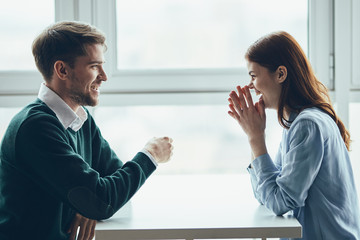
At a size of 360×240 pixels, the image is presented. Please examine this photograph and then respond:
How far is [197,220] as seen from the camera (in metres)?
1.21

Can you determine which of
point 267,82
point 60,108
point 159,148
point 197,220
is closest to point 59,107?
point 60,108

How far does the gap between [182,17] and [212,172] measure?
0.80 meters

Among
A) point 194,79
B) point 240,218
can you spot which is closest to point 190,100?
point 194,79

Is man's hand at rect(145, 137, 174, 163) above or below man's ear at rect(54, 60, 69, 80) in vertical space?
below

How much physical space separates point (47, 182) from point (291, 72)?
836mm

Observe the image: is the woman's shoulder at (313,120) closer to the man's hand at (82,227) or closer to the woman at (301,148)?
the woman at (301,148)

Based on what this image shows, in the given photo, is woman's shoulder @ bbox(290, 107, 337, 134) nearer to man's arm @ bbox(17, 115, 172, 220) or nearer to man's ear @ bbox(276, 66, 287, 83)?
man's ear @ bbox(276, 66, 287, 83)

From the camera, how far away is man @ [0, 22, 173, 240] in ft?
3.88

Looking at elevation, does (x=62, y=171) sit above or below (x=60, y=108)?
below

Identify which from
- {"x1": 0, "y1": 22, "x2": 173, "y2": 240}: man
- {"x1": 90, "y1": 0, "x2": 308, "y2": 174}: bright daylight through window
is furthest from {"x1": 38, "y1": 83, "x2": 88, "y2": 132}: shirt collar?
{"x1": 90, "y1": 0, "x2": 308, "y2": 174}: bright daylight through window

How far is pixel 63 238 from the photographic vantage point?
1.28 meters

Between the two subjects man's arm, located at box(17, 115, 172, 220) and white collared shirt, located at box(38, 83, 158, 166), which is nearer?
man's arm, located at box(17, 115, 172, 220)

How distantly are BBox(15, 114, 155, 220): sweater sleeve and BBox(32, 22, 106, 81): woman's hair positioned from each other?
211mm

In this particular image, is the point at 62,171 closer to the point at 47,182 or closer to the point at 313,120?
the point at 47,182
